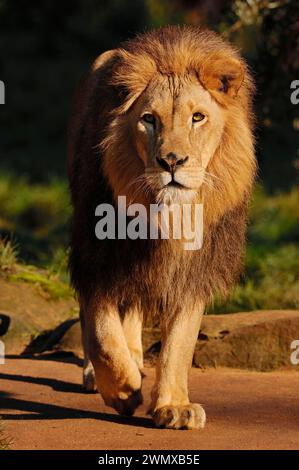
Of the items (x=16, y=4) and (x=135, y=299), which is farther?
(x=16, y=4)

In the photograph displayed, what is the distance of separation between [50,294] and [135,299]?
272 centimetres

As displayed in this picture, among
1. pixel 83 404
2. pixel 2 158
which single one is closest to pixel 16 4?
pixel 2 158

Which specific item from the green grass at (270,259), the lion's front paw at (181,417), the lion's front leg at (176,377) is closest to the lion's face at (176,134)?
the lion's front leg at (176,377)

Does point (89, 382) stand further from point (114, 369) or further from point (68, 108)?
point (68, 108)

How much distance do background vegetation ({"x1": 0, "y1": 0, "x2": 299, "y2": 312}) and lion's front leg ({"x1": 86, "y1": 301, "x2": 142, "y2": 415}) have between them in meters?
1.67

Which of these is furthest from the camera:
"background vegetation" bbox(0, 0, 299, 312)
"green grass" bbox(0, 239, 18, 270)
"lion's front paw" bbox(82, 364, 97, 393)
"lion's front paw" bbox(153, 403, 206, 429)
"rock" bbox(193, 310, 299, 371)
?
"background vegetation" bbox(0, 0, 299, 312)

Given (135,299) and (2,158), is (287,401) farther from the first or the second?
(2,158)

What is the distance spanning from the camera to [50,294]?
872cm

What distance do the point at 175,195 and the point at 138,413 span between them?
1.16 meters

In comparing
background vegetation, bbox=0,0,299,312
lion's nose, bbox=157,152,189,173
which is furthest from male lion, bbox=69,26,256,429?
background vegetation, bbox=0,0,299,312

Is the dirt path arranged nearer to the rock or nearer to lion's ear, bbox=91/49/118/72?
the rock

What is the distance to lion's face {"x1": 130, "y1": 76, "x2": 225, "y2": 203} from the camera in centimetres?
543

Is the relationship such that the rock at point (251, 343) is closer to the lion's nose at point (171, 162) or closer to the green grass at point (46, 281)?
the green grass at point (46, 281)

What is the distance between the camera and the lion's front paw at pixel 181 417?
18.3 feet
